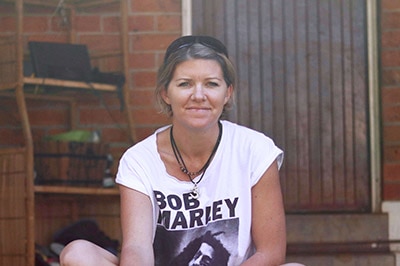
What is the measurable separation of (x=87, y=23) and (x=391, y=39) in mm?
1677

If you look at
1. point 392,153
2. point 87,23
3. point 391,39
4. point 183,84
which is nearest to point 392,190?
point 392,153

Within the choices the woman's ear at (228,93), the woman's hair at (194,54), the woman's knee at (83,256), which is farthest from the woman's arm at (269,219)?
the woman's knee at (83,256)

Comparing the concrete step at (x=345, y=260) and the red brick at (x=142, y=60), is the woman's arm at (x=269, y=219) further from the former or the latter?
the red brick at (x=142, y=60)

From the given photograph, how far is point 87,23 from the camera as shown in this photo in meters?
5.56

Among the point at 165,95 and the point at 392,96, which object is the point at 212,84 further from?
the point at 392,96

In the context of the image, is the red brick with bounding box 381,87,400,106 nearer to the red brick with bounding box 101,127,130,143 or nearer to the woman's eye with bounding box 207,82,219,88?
the red brick with bounding box 101,127,130,143

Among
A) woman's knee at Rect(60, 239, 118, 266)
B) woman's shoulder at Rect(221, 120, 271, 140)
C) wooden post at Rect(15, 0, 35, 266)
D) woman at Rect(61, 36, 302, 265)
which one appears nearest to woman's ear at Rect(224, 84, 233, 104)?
woman at Rect(61, 36, 302, 265)

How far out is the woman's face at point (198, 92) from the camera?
3705 mm

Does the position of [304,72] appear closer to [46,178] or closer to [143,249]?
[46,178]

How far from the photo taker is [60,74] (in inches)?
207

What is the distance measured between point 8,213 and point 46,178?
0.27 m

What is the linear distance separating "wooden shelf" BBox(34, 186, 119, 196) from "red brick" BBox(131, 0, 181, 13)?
3.28 feet

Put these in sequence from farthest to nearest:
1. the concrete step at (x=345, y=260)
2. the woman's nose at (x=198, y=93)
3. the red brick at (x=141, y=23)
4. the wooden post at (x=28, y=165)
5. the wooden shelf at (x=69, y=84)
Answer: the red brick at (x=141, y=23)
the concrete step at (x=345, y=260)
the wooden shelf at (x=69, y=84)
the wooden post at (x=28, y=165)
the woman's nose at (x=198, y=93)

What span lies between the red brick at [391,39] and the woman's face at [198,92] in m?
1.99
